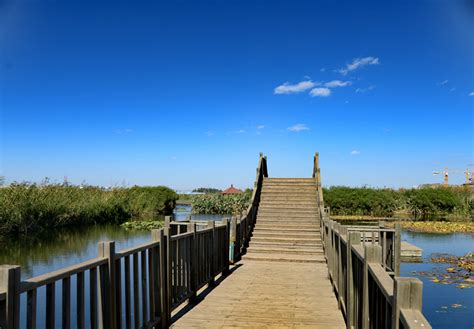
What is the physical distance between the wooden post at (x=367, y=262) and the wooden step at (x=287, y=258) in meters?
7.15

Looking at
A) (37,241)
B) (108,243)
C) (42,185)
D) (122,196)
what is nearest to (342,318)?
(108,243)

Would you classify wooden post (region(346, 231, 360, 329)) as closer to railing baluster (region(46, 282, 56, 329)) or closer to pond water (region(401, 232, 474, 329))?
railing baluster (region(46, 282, 56, 329))

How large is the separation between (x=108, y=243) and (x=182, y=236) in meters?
2.05

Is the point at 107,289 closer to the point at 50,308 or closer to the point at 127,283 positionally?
the point at 127,283

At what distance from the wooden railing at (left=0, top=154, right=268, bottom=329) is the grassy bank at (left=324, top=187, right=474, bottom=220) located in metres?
25.4

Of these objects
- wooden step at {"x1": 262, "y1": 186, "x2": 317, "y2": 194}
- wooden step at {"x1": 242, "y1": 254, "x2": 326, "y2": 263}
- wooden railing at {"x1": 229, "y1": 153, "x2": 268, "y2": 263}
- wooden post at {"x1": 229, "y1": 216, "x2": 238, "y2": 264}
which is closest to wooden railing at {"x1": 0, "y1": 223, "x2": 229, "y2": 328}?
wooden post at {"x1": 229, "y1": 216, "x2": 238, "y2": 264}

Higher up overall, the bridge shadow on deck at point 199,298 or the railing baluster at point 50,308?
the railing baluster at point 50,308

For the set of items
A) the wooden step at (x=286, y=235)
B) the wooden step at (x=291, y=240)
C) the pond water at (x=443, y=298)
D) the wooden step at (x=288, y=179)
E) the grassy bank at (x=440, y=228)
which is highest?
the wooden step at (x=288, y=179)

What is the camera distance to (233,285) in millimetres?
7141

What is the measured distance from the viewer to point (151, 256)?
14.3ft

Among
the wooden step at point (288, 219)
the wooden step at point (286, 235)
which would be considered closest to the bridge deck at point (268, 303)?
Result: the wooden step at point (286, 235)

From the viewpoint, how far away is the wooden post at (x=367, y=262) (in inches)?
116

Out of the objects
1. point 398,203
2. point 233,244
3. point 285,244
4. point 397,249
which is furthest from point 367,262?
point 398,203

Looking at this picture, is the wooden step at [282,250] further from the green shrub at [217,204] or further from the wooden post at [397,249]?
the green shrub at [217,204]
